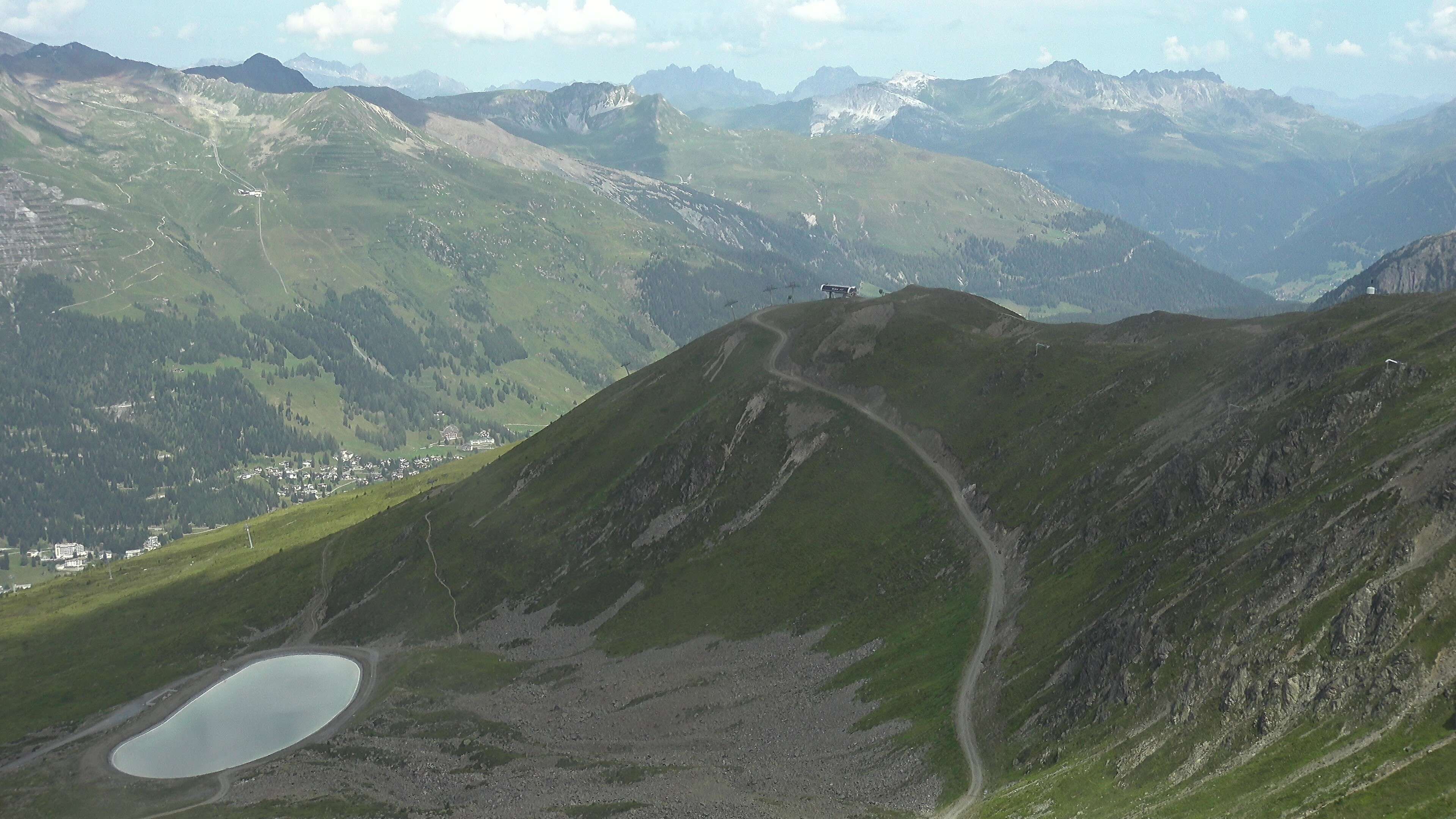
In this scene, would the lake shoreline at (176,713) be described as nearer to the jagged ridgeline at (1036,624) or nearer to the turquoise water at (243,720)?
the turquoise water at (243,720)

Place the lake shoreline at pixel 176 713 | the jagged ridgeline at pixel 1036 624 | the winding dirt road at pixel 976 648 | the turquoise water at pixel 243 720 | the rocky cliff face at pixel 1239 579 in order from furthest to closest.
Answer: the turquoise water at pixel 243 720 → the lake shoreline at pixel 176 713 → the winding dirt road at pixel 976 648 → the jagged ridgeline at pixel 1036 624 → the rocky cliff face at pixel 1239 579

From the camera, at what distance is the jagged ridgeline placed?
92125 mm

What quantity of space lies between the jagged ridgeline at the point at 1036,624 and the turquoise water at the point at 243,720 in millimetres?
7981

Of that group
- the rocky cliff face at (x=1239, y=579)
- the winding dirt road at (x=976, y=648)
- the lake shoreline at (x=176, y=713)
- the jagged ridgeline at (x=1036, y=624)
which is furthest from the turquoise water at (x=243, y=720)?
the rocky cliff face at (x=1239, y=579)

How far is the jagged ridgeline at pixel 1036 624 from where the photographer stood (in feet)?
302

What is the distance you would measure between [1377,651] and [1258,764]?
44.7 feet

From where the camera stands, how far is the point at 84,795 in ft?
504

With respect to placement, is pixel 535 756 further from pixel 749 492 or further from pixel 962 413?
pixel 962 413

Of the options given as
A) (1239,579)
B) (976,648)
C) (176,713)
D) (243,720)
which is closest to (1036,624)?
(976,648)

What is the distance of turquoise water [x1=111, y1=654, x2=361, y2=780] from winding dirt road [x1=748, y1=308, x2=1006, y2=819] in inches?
3761

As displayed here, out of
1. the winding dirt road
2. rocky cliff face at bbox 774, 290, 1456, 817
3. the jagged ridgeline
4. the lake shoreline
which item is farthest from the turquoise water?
rocky cliff face at bbox 774, 290, 1456, 817

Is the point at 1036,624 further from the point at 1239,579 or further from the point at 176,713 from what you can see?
the point at 176,713

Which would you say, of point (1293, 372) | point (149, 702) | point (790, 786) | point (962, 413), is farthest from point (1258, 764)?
point (149, 702)

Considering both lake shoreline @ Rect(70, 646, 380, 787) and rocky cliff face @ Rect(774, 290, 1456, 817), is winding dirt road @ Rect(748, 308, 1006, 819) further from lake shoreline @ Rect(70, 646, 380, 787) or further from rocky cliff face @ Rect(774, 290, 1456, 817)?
lake shoreline @ Rect(70, 646, 380, 787)
